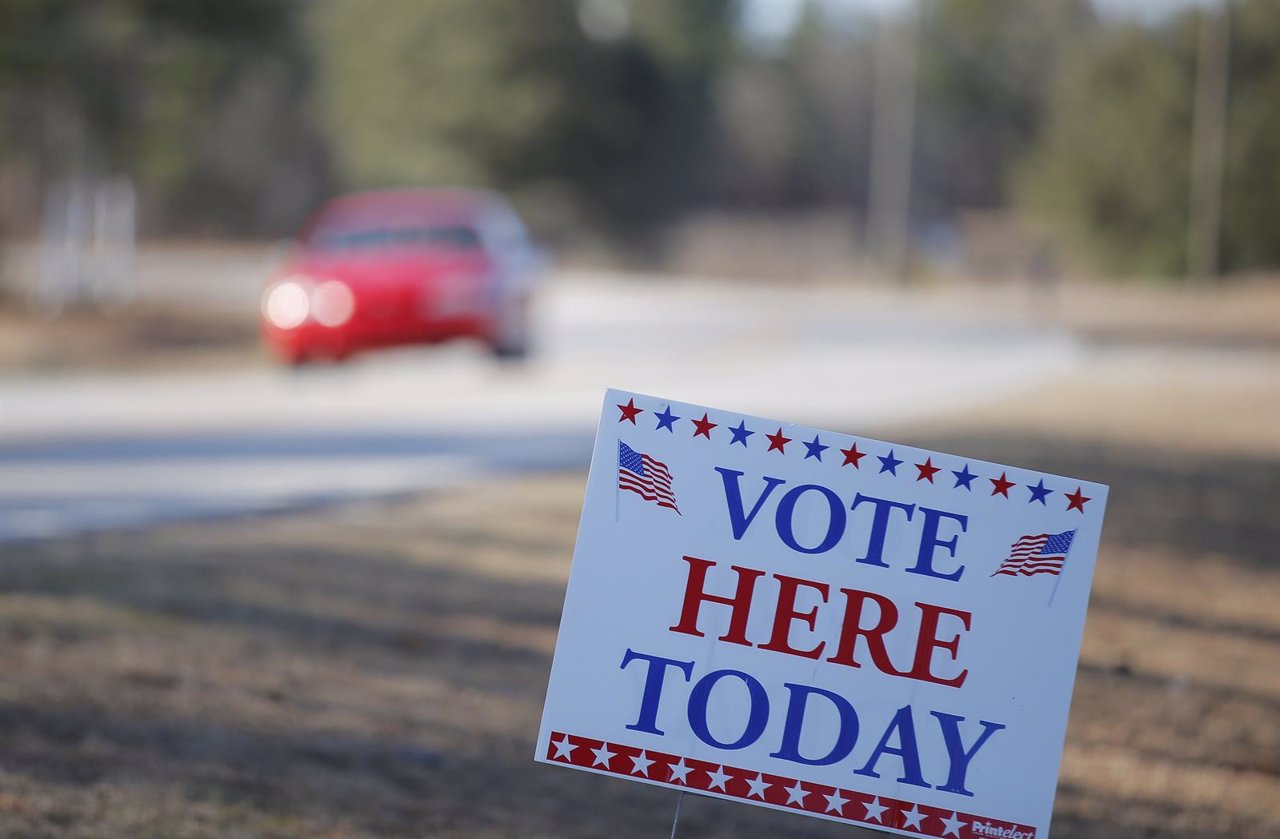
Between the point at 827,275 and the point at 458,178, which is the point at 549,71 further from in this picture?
the point at 827,275

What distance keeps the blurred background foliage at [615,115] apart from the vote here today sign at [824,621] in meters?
22.0

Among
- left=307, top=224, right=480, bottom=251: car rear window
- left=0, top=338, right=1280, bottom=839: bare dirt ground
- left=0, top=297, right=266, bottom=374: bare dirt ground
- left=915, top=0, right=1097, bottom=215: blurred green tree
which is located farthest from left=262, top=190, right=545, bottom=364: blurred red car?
left=915, top=0, right=1097, bottom=215: blurred green tree

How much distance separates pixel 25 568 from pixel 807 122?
72745 mm

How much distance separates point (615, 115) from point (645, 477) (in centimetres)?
5137

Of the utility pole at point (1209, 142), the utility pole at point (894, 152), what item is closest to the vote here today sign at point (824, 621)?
the utility pole at point (1209, 142)

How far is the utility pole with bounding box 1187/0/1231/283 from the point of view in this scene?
132 feet

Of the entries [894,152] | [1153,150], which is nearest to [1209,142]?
[1153,150]

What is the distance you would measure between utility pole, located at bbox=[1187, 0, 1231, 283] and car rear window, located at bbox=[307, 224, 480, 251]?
26.7 m

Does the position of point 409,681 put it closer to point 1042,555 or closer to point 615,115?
point 1042,555

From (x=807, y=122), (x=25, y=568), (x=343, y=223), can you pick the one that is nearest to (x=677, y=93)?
(x=807, y=122)

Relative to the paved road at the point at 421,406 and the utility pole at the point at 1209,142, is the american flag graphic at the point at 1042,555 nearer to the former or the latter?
the paved road at the point at 421,406

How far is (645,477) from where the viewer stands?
12.9ft

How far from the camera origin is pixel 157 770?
Result: 4926mm

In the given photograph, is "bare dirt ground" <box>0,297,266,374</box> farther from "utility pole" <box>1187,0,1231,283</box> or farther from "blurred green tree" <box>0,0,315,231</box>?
→ "utility pole" <box>1187,0,1231,283</box>
